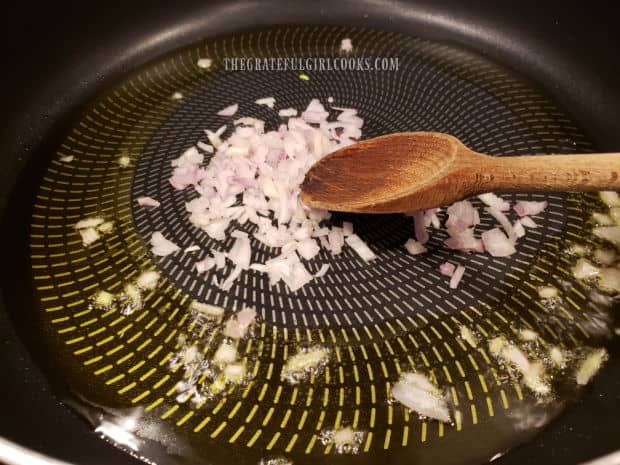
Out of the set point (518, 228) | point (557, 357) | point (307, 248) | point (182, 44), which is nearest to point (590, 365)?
point (557, 357)

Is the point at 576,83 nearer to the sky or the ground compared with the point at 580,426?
nearer to the sky

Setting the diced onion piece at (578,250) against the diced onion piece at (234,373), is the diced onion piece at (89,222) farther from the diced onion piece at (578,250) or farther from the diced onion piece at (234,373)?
the diced onion piece at (578,250)

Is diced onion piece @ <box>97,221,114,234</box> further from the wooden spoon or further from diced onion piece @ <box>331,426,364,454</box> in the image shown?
diced onion piece @ <box>331,426,364,454</box>

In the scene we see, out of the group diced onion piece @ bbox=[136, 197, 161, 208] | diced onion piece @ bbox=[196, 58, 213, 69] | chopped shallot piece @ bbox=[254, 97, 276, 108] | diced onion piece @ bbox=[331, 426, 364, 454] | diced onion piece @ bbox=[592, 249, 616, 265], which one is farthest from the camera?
diced onion piece @ bbox=[196, 58, 213, 69]

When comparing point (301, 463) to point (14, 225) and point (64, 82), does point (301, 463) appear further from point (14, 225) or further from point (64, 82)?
point (64, 82)

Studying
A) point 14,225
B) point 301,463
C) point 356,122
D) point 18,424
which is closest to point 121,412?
point 18,424

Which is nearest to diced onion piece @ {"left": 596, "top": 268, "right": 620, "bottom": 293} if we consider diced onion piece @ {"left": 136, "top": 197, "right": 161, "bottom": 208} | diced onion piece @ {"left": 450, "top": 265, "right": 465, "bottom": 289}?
diced onion piece @ {"left": 450, "top": 265, "right": 465, "bottom": 289}
